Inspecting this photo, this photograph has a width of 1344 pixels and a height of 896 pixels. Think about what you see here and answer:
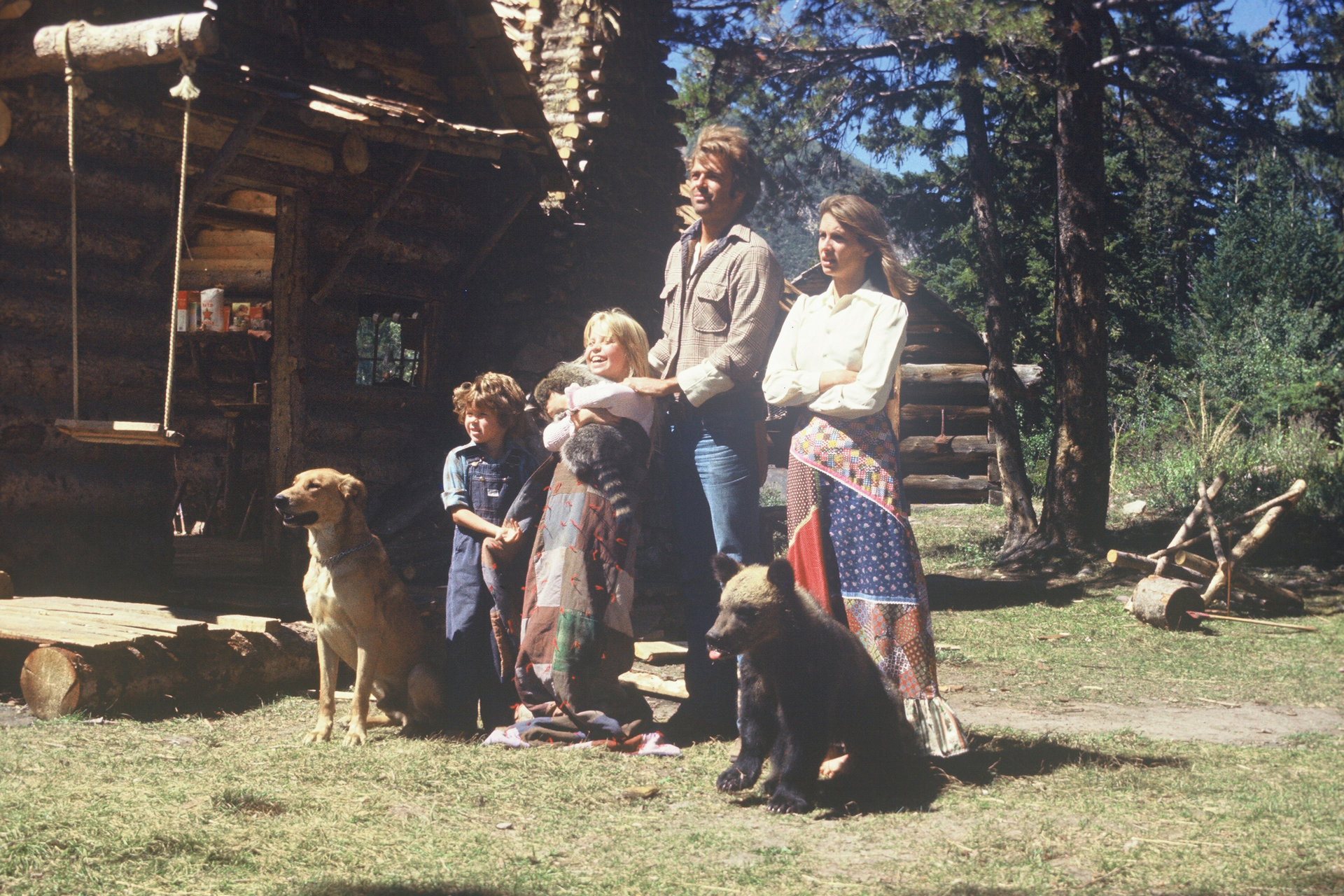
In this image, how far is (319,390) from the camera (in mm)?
8758

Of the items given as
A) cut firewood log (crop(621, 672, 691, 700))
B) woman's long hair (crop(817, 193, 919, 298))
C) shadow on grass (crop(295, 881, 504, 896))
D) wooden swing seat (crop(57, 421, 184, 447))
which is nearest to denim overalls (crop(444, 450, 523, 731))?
cut firewood log (crop(621, 672, 691, 700))

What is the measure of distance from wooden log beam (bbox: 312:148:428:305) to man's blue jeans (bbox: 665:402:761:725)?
4319mm

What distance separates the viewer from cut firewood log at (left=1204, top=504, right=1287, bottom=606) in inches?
396

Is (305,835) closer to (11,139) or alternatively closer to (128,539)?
(128,539)

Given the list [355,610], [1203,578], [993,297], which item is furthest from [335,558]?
[993,297]

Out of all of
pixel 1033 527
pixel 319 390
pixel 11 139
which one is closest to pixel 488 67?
pixel 319 390

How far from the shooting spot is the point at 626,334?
4.99 m

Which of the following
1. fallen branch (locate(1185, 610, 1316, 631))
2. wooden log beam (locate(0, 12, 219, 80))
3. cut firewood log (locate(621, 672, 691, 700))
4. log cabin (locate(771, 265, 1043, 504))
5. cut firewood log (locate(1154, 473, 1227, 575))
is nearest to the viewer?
wooden log beam (locate(0, 12, 219, 80))

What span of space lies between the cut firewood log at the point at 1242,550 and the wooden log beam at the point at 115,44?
933 centimetres

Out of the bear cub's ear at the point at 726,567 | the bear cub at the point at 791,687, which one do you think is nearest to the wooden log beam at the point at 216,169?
→ the bear cub's ear at the point at 726,567

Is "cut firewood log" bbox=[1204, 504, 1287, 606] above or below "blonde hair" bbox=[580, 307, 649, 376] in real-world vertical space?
below

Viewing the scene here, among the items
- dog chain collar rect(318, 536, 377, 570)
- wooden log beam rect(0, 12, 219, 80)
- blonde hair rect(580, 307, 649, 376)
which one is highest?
wooden log beam rect(0, 12, 219, 80)

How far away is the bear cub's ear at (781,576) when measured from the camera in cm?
400

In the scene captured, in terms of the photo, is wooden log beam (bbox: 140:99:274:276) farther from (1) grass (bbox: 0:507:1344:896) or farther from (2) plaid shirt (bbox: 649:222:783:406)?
(2) plaid shirt (bbox: 649:222:783:406)
